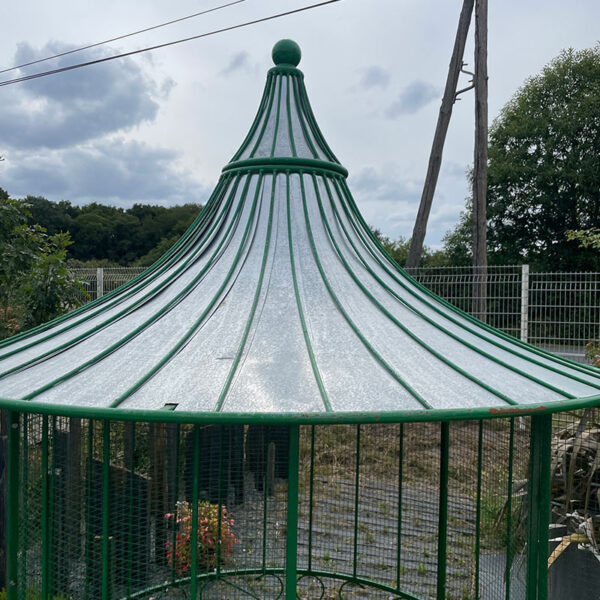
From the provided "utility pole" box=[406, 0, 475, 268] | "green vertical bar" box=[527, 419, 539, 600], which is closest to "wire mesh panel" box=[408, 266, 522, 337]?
"utility pole" box=[406, 0, 475, 268]

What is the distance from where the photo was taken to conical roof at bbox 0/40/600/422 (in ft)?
7.87

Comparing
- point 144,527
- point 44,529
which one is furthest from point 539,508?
point 144,527

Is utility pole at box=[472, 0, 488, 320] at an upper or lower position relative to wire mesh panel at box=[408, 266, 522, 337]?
upper

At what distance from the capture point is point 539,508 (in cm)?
327

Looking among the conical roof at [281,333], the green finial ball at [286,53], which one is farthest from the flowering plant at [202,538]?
the green finial ball at [286,53]

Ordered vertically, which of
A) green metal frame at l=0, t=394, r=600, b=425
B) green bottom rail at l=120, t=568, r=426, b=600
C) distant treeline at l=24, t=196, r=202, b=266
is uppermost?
distant treeline at l=24, t=196, r=202, b=266

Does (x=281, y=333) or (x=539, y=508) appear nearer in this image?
(x=281, y=333)

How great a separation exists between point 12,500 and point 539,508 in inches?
112

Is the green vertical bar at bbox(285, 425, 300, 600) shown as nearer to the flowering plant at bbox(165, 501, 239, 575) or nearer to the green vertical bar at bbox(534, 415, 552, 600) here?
the green vertical bar at bbox(534, 415, 552, 600)

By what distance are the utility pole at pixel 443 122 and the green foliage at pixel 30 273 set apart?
4.82m

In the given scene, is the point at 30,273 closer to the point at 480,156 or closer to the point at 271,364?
the point at 271,364

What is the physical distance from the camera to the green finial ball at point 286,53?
4172 mm

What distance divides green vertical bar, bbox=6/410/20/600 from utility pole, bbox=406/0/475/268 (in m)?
6.61

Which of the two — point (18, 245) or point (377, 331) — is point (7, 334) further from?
point (377, 331)
